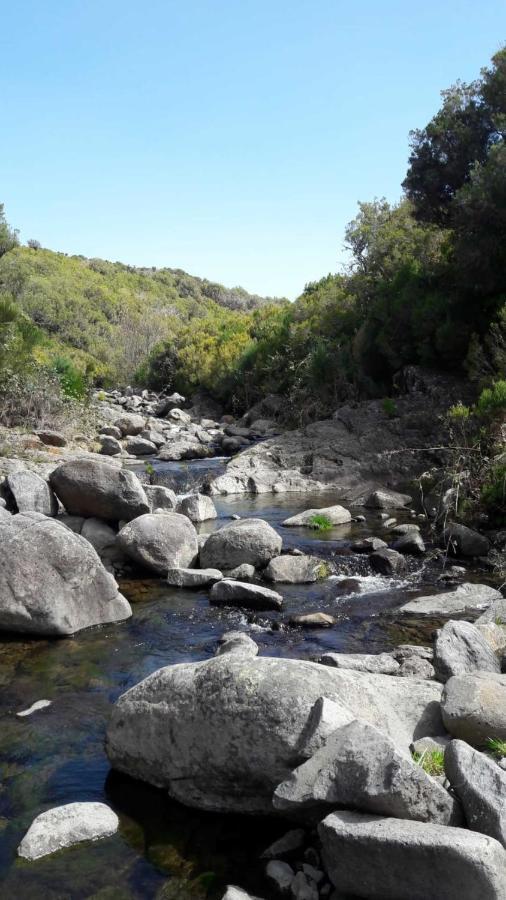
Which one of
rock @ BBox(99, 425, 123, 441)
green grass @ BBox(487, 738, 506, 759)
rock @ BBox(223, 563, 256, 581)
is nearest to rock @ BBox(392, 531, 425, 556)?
rock @ BBox(223, 563, 256, 581)

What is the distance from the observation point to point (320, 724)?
4609 mm

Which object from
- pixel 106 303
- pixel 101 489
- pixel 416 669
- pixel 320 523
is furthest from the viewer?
pixel 106 303

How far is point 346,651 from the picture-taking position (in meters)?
8.26

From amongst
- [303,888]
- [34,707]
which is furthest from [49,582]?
[303,888]

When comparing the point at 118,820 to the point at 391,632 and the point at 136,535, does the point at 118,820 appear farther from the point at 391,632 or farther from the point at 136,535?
the point at 136,535

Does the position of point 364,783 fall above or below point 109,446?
above

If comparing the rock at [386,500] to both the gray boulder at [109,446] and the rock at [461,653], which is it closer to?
the rock at [461,653]

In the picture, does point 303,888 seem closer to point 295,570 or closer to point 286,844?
point 286,844

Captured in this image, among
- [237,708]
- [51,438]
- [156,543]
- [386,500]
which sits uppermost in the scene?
[237,708]

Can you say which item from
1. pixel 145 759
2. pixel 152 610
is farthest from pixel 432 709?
pixel 152 610

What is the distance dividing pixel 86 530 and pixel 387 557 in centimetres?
520

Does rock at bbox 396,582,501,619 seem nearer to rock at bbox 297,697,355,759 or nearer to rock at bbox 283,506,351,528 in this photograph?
rock at bbox 297,697,355,759

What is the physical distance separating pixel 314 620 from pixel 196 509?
6575 millimetres

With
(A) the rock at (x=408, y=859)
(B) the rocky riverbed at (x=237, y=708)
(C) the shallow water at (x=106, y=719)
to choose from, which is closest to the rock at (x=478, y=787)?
(B) the rocky riverbed at (x=237, y=708)
